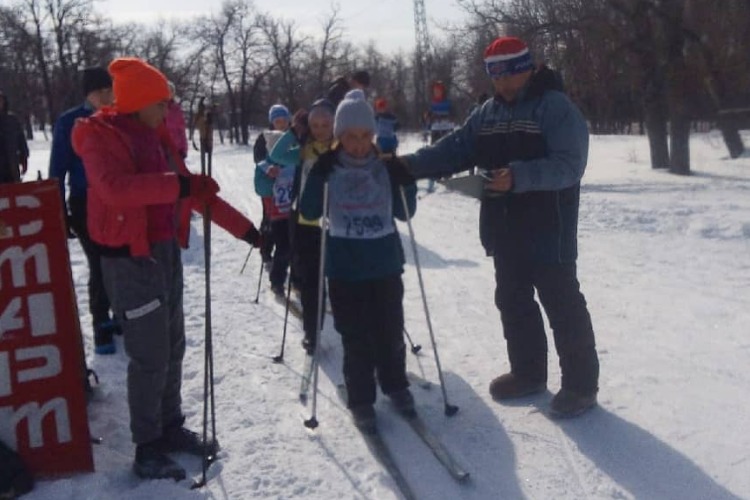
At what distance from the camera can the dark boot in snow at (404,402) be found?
482cm

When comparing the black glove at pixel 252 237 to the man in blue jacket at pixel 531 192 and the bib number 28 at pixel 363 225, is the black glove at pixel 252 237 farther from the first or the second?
the man in blue jacket at pixel 531 192

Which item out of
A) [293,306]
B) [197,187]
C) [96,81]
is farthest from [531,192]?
[293,306]

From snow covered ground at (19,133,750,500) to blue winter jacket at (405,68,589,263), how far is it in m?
1.04

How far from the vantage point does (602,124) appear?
33688 millimetres

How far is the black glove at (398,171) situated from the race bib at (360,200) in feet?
0.14

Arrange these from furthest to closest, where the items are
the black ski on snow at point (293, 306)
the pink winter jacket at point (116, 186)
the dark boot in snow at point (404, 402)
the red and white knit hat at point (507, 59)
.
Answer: the black ski on snow at point (293, 306) < the dark boot in snow at point (404, 402) < the red and white knit hat at point (507, 59) < the pink winter jacket at point (116, 186)

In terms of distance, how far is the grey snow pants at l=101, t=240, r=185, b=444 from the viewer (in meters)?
3.98

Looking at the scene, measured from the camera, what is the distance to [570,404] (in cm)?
469

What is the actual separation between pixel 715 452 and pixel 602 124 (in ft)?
102

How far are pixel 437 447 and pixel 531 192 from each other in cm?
149

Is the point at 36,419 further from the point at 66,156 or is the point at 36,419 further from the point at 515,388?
the point at 515,388

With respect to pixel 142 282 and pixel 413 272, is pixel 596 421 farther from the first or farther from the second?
pixel 413 272

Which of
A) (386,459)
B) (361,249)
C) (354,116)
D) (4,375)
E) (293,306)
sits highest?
(354,116)

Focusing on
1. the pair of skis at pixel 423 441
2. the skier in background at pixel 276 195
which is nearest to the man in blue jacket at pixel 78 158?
the skier in background at pixel 276 195
